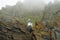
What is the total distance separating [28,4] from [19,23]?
4938 cm

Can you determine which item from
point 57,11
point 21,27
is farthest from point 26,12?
point 21,27

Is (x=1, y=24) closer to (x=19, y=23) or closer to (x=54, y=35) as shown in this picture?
(x=19, y=23)

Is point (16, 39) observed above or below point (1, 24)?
below

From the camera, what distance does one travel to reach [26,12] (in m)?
131

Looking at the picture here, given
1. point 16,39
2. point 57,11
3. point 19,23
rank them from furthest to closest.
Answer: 1. point 57,11
2. point 19,23
3. point 16,39

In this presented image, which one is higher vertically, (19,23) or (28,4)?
(28,4)

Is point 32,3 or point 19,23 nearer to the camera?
point 19,23

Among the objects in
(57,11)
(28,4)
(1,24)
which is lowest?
(1,24)

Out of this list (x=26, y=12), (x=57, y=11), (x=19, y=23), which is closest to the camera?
(x=19, y=23)

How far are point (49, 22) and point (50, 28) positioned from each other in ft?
15.0

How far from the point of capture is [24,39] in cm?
9881

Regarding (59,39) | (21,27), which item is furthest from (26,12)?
(59,39)

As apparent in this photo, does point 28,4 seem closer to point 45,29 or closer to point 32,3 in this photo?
point 32,3

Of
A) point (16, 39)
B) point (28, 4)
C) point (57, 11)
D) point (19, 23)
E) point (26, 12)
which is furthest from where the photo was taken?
point (28, 4)
